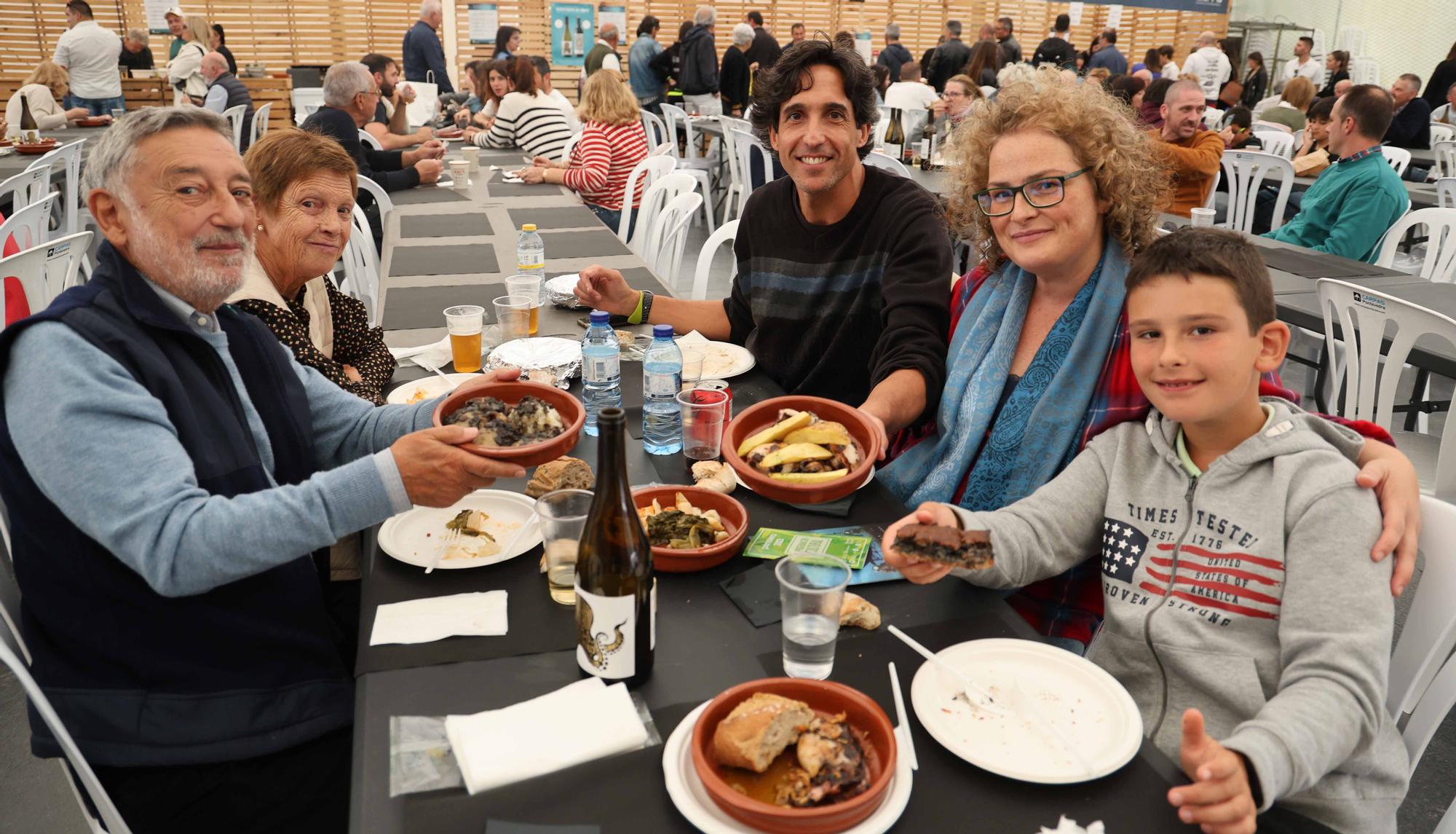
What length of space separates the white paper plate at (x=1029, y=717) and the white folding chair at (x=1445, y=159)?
25.6 ft

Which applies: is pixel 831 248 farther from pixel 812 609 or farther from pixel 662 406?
pixel 812 609

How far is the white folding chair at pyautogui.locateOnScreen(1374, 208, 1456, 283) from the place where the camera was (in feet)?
13.3

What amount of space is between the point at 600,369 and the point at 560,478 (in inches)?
18.3

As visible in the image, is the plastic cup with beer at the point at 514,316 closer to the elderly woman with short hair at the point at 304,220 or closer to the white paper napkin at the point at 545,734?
the elderly woman with short hair at the point at 304,220

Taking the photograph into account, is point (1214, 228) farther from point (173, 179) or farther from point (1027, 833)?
point (173, 179)

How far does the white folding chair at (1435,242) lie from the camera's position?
4051mm

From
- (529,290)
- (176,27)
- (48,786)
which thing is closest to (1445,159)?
(529,290)

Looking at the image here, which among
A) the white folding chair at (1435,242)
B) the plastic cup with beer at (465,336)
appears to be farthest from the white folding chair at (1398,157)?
the plastic cup with beer at (465,336)

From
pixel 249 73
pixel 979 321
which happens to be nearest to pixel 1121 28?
pixel 249 73

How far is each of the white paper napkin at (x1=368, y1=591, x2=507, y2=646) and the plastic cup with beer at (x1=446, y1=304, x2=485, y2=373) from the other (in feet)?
3.40

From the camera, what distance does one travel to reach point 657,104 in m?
9.98

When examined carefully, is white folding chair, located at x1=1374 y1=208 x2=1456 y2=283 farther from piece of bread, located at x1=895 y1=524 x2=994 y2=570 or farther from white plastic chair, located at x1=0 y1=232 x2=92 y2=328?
white plastic chair, located at x1=0 y1=232 x2=92 y2=328

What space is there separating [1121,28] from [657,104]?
42.1ft

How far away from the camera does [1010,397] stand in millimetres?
1794
